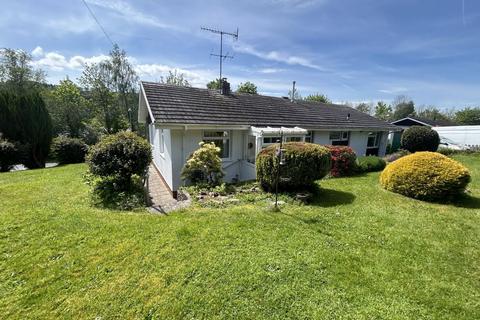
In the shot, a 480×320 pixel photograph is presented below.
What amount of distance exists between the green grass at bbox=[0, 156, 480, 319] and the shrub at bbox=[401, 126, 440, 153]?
14468 millimetres

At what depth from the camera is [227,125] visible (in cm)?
1084

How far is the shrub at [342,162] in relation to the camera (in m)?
11.2

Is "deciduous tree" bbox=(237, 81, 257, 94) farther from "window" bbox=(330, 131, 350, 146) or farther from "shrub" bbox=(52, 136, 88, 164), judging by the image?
"shrub" bbox=(52, 136, 88, 164)

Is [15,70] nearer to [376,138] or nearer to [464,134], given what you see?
[376,138]

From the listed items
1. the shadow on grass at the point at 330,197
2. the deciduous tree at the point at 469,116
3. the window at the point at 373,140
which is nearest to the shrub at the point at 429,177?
the shadow on grass at the point at 330,197

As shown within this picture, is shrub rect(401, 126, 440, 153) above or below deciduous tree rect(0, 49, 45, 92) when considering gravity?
below

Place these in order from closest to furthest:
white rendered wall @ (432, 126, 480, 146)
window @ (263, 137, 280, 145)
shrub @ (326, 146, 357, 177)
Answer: shrub @ (326, 146, 357, 177), window @ (263, 137, 280, 145), white rendered wall @ (432, 126, 480, 146)

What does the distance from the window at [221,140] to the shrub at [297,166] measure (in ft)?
12.2

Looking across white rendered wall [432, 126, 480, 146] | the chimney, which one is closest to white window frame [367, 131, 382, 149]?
white rendered wall [432, 126, 480, 146]

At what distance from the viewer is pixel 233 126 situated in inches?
433

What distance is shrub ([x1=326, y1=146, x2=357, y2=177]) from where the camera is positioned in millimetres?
11188

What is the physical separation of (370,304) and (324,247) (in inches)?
53.5

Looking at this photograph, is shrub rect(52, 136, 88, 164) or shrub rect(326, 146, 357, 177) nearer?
shrub rect(326, 146, 357, 177)

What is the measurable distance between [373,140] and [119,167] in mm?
19093
